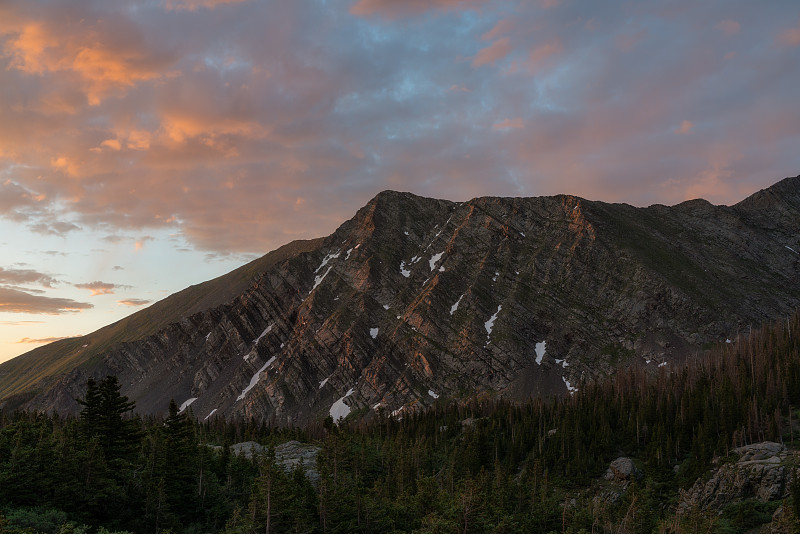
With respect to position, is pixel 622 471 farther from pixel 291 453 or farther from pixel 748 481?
pixel 291 453

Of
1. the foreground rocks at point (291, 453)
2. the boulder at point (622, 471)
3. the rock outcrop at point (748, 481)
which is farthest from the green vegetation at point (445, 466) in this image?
the foreground rocks at point (291, 453)

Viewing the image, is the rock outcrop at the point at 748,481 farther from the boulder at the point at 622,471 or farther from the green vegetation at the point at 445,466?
the boulder at the point at 622,471

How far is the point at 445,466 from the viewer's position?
409 feet

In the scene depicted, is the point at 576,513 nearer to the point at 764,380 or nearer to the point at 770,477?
the point at 770,477

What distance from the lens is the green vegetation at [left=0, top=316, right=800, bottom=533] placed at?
46125 millimetres

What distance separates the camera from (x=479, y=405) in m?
181

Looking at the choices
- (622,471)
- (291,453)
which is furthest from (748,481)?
(291,453)

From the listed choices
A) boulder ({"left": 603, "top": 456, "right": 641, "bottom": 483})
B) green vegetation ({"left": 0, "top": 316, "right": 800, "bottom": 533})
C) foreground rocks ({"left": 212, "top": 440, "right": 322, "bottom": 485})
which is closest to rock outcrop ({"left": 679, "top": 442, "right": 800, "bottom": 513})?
green vegetation ({"left": 0, "top": 316, "right": 800, "bottom": 533})

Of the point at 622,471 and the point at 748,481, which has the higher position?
the point at 748,481

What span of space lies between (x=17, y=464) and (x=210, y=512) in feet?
71.7

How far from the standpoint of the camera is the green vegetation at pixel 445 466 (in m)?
46.1

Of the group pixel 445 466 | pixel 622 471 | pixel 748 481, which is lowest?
pixel 622 471

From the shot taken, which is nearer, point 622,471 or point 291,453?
point 622,471

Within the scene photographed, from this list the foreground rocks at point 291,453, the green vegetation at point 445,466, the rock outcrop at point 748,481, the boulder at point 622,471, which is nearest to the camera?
the green vegetation at point 445,466
